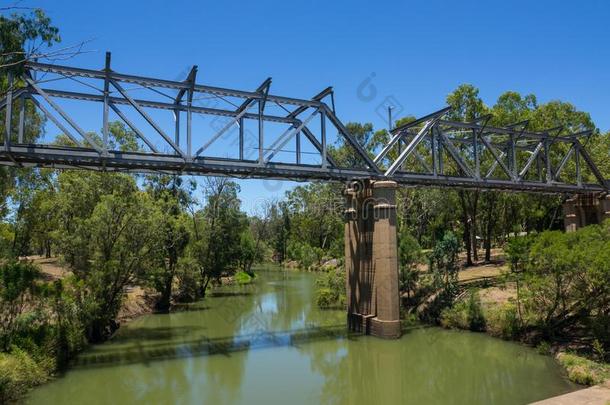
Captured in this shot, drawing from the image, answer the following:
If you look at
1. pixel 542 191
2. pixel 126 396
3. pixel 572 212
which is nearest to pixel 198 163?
pixel 126 396

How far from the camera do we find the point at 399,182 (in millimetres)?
21594

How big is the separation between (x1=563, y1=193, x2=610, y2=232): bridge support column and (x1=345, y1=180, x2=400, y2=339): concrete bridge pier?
669 inches

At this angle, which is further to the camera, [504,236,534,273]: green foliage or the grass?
[504,236,534,273]: green foliage

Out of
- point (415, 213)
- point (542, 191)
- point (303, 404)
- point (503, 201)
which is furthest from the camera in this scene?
point (415, 213)

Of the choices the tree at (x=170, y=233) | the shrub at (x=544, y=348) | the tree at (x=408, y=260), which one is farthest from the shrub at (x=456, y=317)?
the tree at (x=170, y=233)

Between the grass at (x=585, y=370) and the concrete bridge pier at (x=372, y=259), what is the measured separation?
6632 millimetres

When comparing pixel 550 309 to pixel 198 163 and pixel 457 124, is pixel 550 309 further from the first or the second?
pixel 198 163

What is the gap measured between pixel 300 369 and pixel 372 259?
6.10 metres

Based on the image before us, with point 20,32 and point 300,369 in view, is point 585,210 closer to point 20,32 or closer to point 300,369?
point 300,369

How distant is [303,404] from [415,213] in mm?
36258

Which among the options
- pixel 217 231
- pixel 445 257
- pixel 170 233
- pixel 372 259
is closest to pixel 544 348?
pixel 372 259

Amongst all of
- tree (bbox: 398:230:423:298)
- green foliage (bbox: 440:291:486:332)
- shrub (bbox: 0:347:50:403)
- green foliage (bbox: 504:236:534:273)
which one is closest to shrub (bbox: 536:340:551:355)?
green foliage (bbox: 504:236:534:273)

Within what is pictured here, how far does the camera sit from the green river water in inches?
537

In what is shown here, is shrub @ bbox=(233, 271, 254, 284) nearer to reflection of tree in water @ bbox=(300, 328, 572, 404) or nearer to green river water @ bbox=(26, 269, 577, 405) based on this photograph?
green river water @ bbox=(26, 269, 577, 405)
